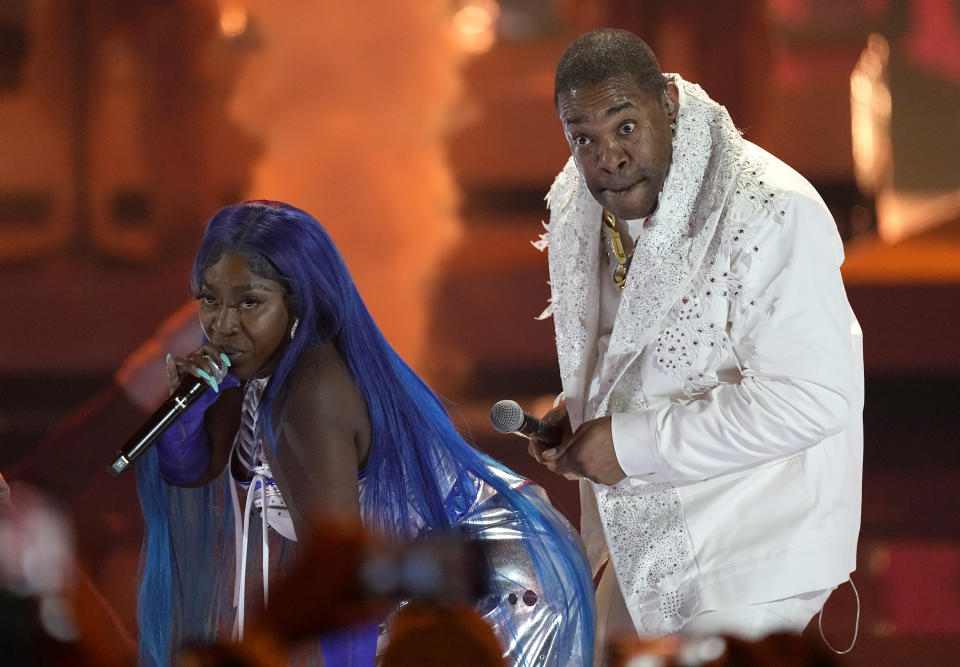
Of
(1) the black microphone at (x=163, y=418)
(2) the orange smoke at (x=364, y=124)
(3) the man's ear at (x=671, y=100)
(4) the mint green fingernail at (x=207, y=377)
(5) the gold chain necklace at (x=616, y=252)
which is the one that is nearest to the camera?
(1) the black microphone at (x=163, y=418)

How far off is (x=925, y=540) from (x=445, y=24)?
3.24 m

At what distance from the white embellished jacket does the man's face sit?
0.04m

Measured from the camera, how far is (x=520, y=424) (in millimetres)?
2131

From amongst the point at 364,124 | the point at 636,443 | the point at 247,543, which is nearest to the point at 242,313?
the point at 247,543

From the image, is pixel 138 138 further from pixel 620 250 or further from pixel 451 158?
pixel 620 250

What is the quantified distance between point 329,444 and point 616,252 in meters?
0.74

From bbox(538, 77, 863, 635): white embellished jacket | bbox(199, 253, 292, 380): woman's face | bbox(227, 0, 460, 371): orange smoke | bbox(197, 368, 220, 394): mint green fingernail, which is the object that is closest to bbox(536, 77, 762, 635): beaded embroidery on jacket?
bbox(538, 77, 863, 635): white embellished jacket

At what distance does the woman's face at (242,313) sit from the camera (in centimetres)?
221

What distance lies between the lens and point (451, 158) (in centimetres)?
600

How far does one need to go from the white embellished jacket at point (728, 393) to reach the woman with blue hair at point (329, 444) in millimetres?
179

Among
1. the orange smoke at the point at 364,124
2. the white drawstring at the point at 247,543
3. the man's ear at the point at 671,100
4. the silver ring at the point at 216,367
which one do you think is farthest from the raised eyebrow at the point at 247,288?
the orange smoke at the point at 364,124

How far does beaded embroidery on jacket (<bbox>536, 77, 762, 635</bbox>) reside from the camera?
2195 mm

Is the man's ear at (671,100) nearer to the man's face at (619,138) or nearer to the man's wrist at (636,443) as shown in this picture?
the man's face at (619,138)

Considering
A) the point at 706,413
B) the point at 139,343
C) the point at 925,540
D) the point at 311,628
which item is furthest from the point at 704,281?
the point at 139,343
